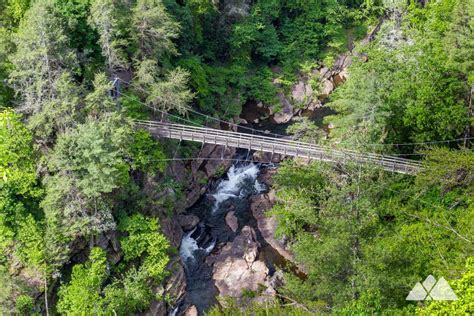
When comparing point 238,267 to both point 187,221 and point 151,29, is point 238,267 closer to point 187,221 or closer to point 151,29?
point 187,221

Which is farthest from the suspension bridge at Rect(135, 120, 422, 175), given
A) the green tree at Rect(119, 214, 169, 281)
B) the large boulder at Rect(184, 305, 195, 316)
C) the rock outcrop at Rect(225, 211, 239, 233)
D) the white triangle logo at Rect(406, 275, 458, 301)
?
the white triangle logo at Rect(406, 275, 458, 301)

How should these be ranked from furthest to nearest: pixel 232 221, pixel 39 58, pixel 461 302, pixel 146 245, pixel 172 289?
1. pixel 232 221
2. pixel 172 289
3. pixel 146 245
4. pixel 39 58
5. pixel 461 302

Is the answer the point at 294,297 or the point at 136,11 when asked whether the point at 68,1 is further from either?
the point at 294,297

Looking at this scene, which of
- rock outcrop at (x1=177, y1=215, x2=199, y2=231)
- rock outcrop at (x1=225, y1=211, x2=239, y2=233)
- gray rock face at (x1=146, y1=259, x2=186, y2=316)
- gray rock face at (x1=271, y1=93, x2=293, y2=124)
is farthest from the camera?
gray rock face at (x1=271, y1=93, x2=293, y2=124)

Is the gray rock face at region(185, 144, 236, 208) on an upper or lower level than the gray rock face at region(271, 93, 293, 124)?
lower

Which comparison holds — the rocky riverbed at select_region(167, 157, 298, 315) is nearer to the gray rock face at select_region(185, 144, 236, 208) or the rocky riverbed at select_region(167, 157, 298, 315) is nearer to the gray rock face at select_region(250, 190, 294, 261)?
the gray rock face at select_region(250, 190, 294, 261)

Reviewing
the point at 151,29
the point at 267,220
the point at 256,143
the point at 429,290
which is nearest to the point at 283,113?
the point at 256,143

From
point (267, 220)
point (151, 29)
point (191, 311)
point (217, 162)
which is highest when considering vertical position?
point (151, 29)
